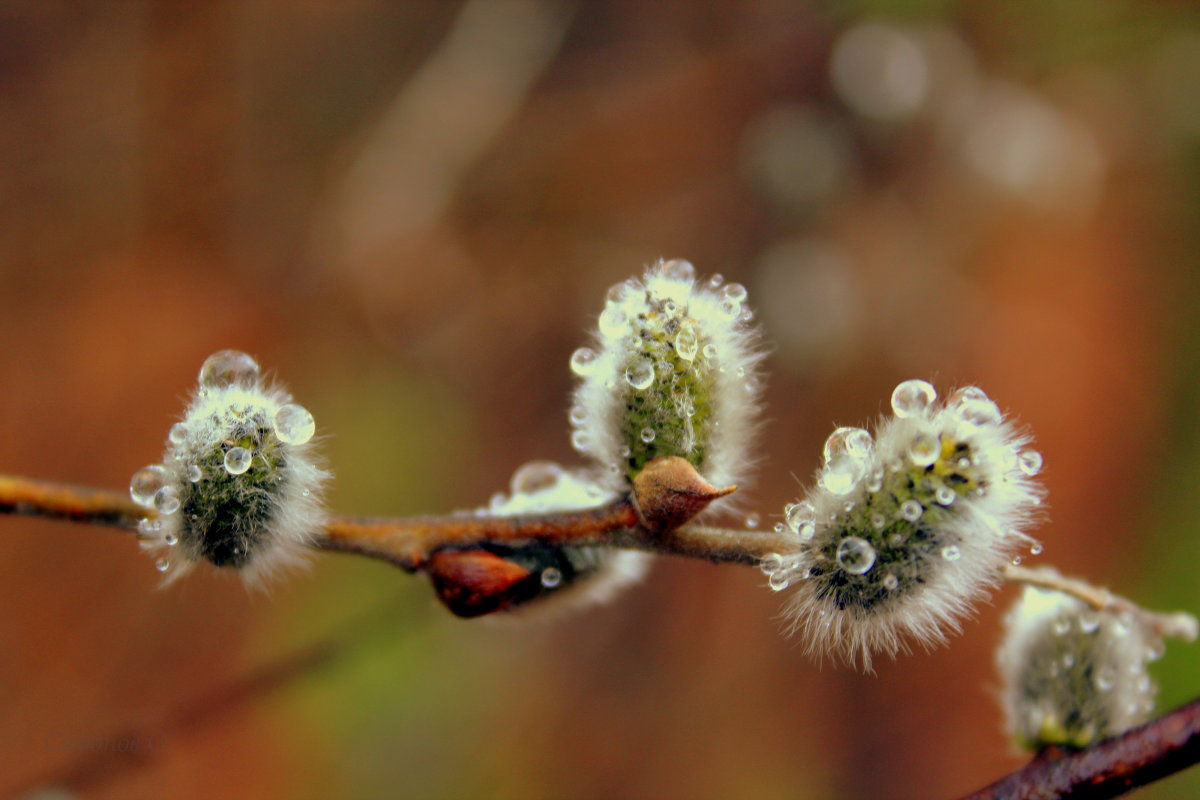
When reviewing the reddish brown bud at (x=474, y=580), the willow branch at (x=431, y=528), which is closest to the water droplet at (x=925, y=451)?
the willow branch at (x=431, y=528)

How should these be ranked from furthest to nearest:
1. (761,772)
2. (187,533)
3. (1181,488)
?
(1181,488) < (761,772) < (187,533)

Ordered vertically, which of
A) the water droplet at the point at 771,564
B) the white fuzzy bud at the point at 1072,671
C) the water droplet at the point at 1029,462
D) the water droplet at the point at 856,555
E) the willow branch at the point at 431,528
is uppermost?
the willow branch at the point at 431,528

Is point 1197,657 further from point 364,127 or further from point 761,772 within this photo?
A: point 364,127

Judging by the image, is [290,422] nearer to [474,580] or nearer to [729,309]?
[474,580]

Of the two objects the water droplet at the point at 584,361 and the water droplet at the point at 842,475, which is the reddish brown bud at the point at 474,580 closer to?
the water droplet at the point at 584,361

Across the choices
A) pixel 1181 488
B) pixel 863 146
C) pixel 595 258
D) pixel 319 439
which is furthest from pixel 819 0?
pixel 319 439
